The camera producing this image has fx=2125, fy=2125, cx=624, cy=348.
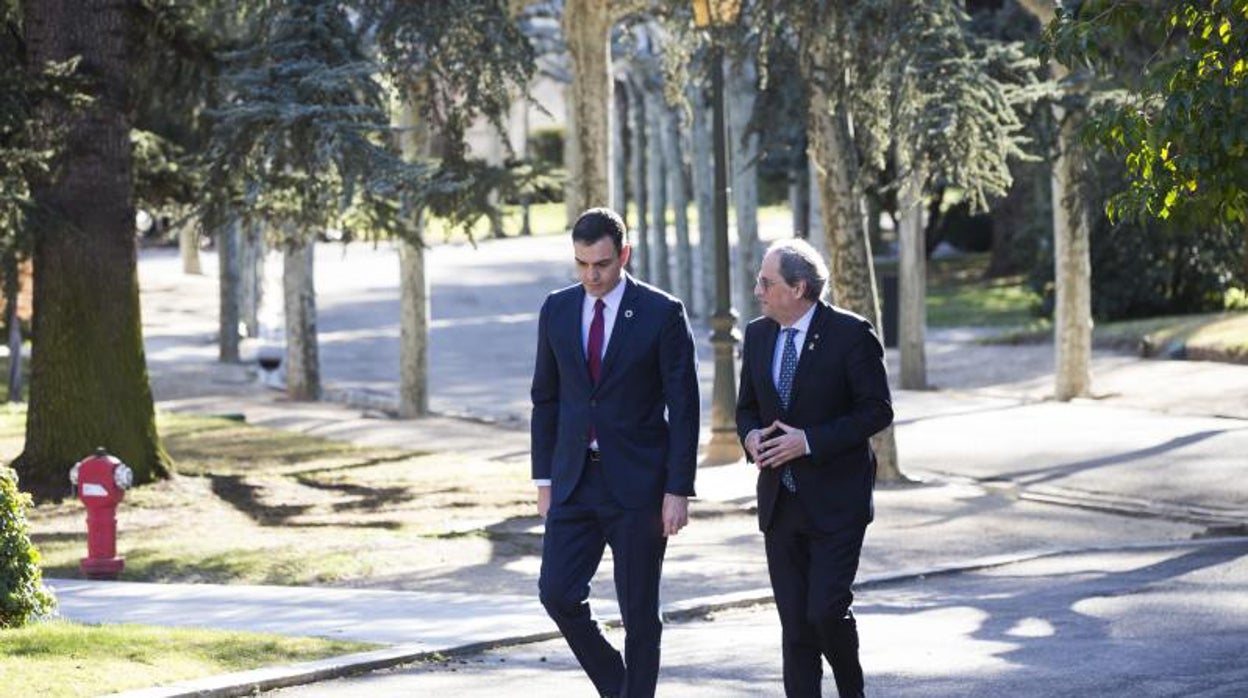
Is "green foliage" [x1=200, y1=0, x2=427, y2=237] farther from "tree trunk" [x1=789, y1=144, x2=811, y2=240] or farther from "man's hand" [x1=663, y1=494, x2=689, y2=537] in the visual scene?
"tree trunk" [x1=789, y1=144, x2=811, y2=240]

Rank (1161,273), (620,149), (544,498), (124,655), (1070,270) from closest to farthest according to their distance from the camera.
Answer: (544,498) < (124,655) < (1070,270) < (1161,273) < (620,149)

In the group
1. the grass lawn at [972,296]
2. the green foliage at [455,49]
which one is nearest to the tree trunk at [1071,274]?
the green foliage at [455,49]

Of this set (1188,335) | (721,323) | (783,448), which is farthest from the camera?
(1188,335)

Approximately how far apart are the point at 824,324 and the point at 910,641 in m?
3.31

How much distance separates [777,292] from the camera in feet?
26.1

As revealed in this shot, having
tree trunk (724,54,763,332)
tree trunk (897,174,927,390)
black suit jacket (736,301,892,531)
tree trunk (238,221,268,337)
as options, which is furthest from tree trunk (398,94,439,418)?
black suit jacket (736,301,892,531)

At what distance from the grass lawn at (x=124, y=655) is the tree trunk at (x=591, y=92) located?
9.06 meters

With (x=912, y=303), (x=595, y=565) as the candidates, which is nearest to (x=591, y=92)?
(x=912, y=303)

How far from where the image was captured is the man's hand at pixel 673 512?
7.94m

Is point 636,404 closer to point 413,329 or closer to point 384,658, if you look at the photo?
point 384,658

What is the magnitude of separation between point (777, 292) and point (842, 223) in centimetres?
1147

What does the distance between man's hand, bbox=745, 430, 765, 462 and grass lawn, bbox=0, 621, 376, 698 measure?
3218mm

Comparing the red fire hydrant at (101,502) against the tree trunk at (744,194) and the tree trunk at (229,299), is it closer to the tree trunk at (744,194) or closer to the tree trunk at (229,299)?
the tree trunk at (744,194)

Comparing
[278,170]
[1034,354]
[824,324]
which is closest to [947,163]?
[278,170]
